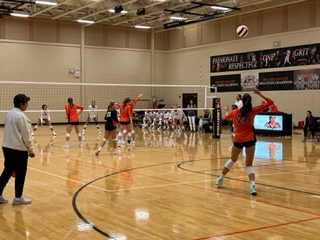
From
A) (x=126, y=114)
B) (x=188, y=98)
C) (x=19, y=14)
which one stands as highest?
(x=19, y=14)

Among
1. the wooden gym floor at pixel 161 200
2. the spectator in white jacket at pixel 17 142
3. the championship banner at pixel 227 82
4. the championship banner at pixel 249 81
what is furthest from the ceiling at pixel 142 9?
the spectator in white jacket at pixel 17 142

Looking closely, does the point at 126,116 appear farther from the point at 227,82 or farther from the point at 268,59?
the point at 227,82

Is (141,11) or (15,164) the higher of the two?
(141,11)

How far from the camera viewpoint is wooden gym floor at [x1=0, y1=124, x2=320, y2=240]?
5.55m

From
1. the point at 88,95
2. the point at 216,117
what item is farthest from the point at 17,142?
the point at 88,95

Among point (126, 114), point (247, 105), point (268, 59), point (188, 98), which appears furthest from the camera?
point (188, 98)

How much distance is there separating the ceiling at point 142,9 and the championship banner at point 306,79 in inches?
156

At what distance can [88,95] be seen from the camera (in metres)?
31.0

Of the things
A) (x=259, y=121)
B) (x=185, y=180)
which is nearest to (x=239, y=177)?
(x=185, y=180)

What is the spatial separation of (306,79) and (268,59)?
2.86 metres

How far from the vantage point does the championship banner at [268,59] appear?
24.8 metres

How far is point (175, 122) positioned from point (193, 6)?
23.0 ft

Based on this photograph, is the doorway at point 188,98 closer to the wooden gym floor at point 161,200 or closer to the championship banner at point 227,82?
the championship banner at point 227,82

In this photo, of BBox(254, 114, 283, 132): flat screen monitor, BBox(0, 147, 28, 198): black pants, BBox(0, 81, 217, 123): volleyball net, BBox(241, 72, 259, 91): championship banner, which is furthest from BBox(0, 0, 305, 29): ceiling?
BBox(0, 147, 28, 198): black pants
